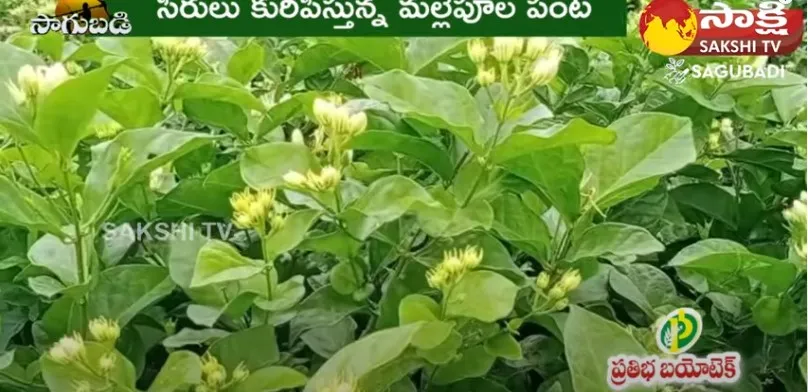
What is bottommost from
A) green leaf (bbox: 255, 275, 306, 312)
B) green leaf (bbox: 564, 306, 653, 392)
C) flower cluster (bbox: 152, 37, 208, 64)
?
green leaf (bbox: 564, 306, 653, 392)

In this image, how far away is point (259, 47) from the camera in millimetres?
577

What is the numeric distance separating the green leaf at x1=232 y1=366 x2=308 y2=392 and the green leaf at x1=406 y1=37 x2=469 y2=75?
19 cm

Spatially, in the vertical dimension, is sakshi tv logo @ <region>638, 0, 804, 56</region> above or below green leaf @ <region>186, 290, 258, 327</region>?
above

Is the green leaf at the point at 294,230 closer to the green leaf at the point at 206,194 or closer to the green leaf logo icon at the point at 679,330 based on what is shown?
the green leaf at the point at 206,194

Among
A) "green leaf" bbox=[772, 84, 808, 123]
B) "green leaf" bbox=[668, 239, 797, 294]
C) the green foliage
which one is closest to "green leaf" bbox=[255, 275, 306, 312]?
the green foliage

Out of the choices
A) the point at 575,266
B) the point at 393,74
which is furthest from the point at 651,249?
the point at 393,74

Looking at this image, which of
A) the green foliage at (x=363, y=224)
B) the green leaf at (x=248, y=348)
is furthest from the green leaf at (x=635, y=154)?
the green leaf at (x=248, y=348)

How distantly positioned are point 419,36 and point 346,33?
1.8 inches

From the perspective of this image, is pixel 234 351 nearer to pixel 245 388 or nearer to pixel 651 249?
pixel 245 388

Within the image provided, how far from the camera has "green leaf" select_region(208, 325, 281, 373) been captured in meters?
0.53

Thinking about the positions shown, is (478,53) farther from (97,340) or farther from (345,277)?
Result: (97,340)

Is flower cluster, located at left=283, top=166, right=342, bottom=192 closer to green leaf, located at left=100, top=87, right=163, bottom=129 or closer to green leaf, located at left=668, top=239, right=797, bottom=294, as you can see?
green leaf, located at left=100, top=87, right=163, bottom=129

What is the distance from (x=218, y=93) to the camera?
53cm

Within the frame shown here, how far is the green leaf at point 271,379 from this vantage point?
0.53 m
